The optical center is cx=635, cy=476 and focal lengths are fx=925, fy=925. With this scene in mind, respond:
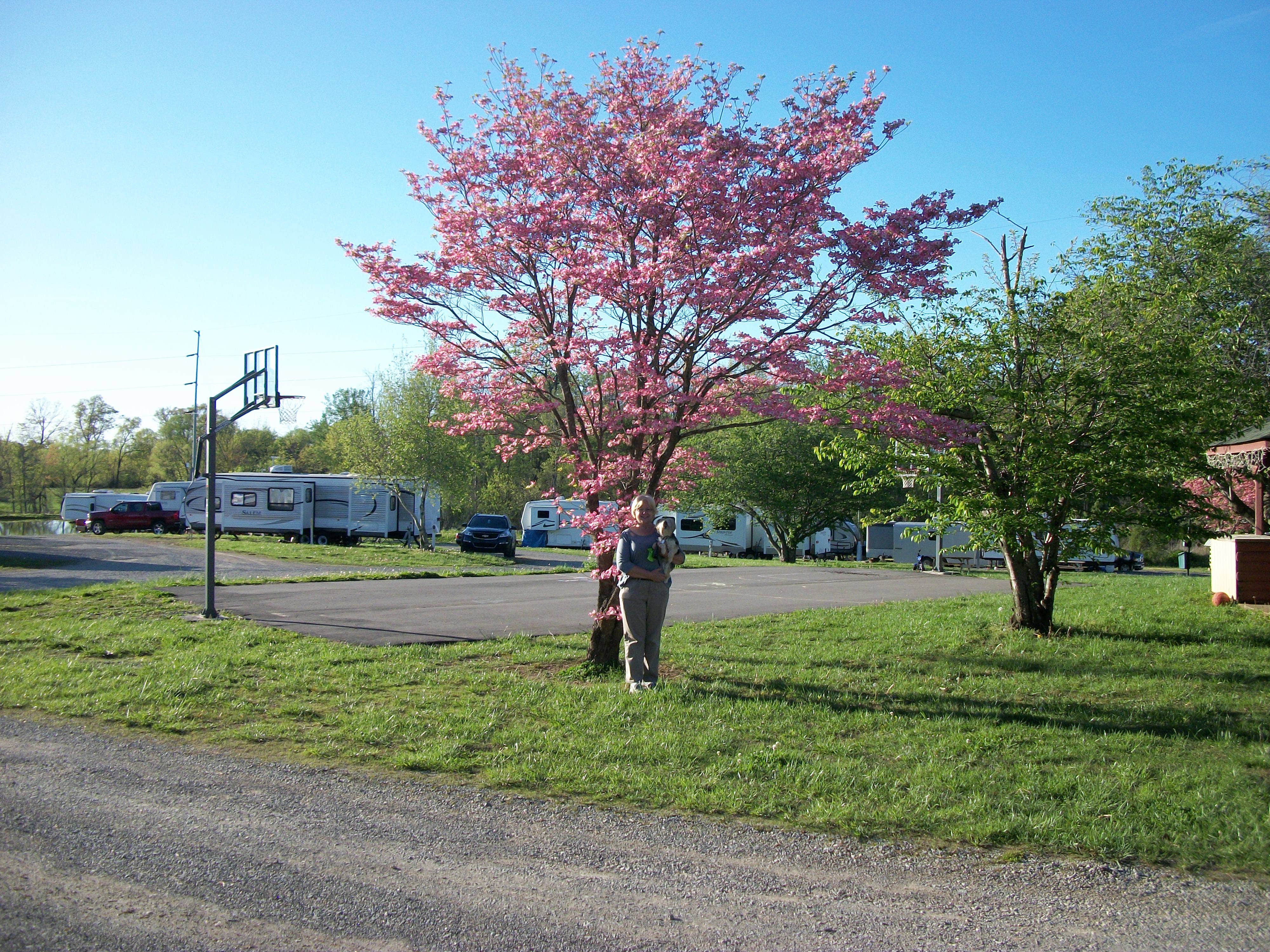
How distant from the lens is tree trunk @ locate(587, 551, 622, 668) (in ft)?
28.2

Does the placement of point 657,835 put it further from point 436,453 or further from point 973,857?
point 436,453

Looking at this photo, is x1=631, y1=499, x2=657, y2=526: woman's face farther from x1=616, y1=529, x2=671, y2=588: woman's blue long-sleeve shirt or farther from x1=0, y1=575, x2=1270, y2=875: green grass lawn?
x1=0, y1=575, x2=1270, y2=875: green grass lawn

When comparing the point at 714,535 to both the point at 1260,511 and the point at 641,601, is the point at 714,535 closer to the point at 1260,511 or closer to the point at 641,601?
the point at 1260,511

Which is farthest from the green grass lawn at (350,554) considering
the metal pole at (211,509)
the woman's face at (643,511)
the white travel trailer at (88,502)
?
the woman's face at (643,511)

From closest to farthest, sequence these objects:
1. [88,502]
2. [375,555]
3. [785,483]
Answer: [375,555] → [785,483] → [88,502]

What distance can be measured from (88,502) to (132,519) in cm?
971

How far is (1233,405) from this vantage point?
35.2ft

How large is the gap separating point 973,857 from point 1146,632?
8.21 m

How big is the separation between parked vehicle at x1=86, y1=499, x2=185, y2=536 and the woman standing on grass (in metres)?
41.1

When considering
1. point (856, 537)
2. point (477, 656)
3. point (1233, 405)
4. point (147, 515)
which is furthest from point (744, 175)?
point (147, 515)

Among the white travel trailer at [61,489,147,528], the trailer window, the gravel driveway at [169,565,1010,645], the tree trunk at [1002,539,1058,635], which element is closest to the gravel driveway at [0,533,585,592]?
the gravel driveway at [169,565,1010,645]

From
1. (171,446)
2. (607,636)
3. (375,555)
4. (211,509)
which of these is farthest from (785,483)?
(171,446)

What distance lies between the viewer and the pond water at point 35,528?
4428cm

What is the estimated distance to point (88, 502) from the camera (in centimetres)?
5072
